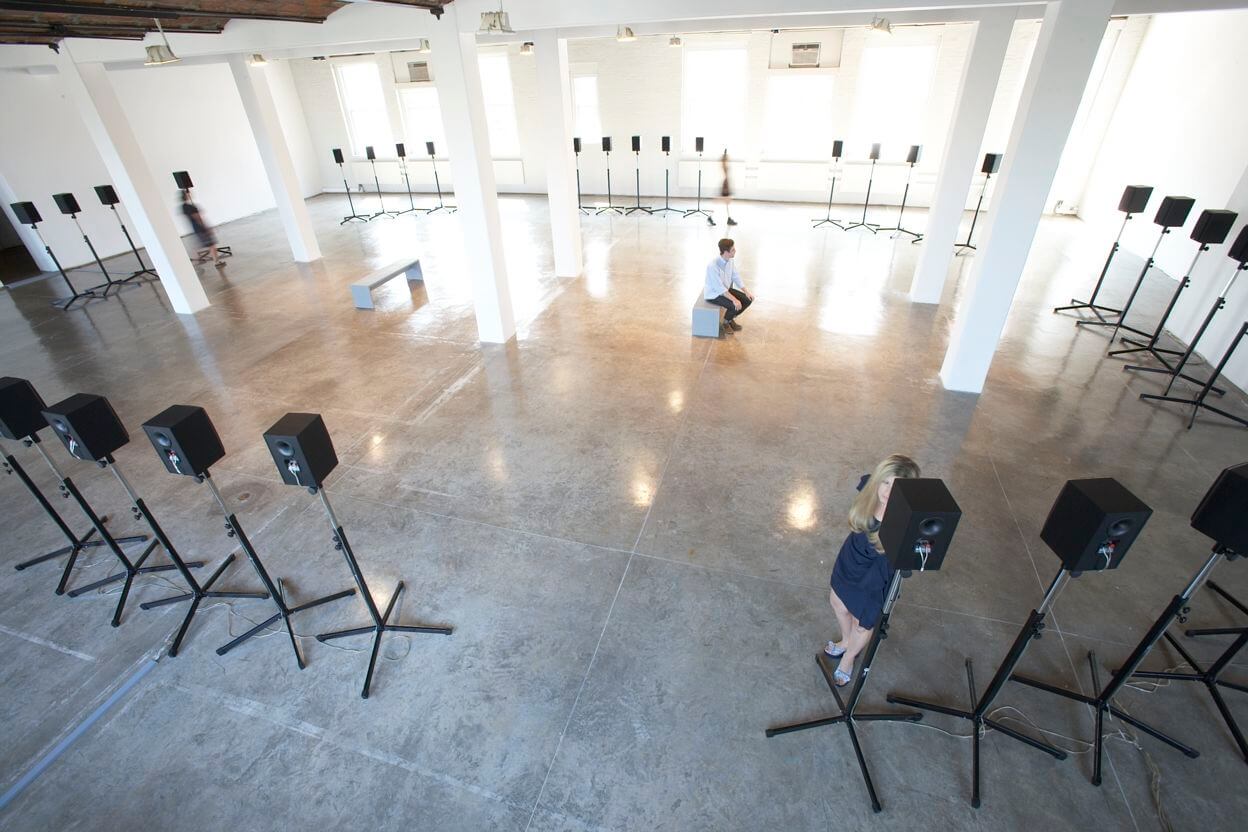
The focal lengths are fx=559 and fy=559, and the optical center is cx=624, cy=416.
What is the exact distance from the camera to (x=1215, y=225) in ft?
18.0

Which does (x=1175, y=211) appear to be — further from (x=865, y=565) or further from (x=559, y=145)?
(x=559, y=145)

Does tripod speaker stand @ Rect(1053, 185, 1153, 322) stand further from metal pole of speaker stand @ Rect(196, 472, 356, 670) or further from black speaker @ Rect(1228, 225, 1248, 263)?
metal pole of speaker stand @ Rect(196, 472, 356, 670)

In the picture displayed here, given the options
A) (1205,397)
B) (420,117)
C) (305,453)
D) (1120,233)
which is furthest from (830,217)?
(305,453)

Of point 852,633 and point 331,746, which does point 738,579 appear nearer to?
point 852,633

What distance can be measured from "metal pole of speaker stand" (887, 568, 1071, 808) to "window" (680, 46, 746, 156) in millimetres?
12744

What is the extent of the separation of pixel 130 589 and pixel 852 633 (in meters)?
4.56

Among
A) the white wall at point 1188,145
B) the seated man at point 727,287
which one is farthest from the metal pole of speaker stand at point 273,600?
the white wall at point 1188,145

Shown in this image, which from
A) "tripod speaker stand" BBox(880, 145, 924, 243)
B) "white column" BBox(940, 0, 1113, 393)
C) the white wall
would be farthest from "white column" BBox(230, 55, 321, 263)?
the white wall

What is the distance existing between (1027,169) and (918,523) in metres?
4.10

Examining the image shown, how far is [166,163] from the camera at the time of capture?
39.5ft

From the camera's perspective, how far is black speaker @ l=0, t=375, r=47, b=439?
3.22 metres

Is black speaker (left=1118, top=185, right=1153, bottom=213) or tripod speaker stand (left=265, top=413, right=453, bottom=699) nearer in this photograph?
tripod speaker stand (left=265, top=413, right=453, bottom=699)

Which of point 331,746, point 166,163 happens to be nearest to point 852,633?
point 331,746

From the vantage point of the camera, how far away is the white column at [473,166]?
17.7 feet
